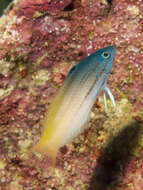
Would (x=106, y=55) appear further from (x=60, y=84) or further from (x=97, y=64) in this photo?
(x=60, y=84)

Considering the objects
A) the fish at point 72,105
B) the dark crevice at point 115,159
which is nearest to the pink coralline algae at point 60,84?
the dark crevice at point 115,159

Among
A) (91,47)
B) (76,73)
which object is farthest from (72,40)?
(76,73)

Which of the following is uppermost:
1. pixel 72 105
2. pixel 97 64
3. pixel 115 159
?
pixel 97 64

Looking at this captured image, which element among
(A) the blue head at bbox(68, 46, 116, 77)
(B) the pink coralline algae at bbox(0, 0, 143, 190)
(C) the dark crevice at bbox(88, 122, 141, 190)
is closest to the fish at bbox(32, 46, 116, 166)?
(A) the blue head at bbox(68, 46, 116, 77)

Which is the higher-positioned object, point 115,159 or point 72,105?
point 72,105

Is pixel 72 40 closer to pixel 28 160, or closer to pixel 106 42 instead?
pixel 106 42

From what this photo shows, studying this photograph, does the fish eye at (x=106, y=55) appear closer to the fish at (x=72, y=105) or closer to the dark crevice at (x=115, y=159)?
the fish at (x=72, y=105)

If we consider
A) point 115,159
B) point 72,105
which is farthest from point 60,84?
point 115,159

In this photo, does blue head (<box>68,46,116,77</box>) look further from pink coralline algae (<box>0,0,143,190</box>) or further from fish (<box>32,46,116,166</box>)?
pink coralline algae (<box>0,0,143,190</box>)
